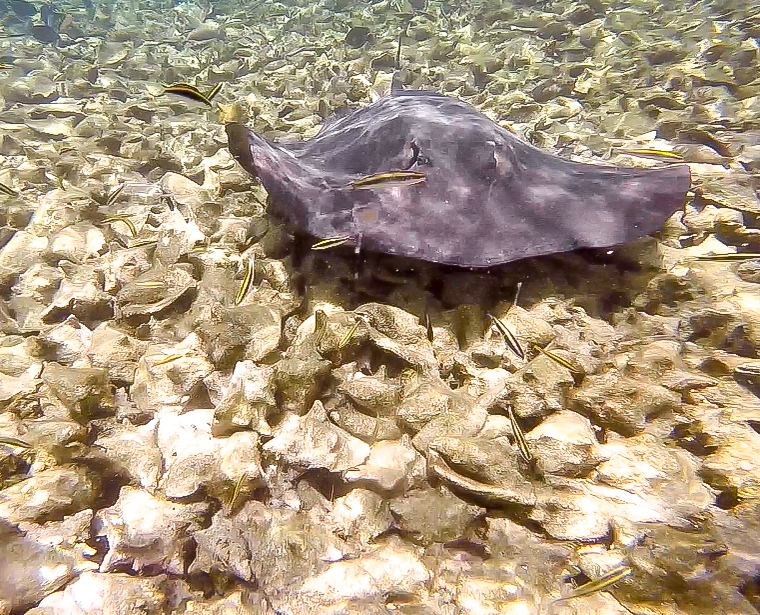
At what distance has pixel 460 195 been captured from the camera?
3.12 meters

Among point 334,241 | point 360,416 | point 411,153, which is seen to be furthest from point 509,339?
point 411,153

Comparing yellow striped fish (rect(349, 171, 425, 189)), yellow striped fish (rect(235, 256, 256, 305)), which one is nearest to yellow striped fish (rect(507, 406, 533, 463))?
yellow striped fish (rect(349, 171, 425, 189))

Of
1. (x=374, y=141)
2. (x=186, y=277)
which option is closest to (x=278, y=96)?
(x=374, y=141)

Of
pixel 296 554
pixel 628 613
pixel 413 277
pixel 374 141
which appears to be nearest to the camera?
pixel 628 613

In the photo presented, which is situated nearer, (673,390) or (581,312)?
(673,390)

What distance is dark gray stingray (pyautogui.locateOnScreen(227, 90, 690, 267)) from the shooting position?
286 centimetres

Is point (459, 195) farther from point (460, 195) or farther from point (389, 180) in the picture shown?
point (389, 180)

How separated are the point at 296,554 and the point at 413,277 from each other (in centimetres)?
184

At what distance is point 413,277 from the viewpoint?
3.24 metres

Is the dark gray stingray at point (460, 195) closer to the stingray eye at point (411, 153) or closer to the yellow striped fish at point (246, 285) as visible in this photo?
the stingray eye at point (411, 153)

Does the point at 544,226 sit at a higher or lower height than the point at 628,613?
higher

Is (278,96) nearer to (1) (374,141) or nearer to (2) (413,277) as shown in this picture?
(1) (374,141)

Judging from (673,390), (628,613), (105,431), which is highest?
(673,390)

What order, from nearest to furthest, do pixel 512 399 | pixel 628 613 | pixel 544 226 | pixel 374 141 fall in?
pixel 628 613, pixel 512 399, pixel 544 226, pixel 374 141
